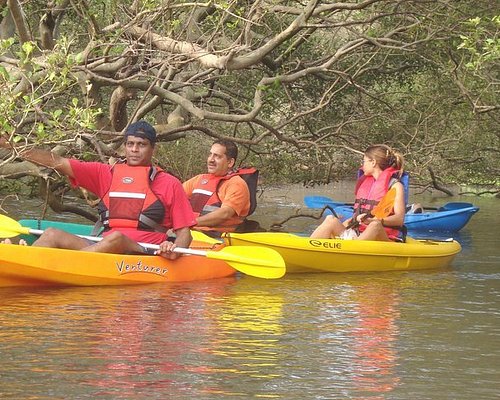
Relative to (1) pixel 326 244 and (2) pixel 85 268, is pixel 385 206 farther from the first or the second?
(2) pixel 85 268

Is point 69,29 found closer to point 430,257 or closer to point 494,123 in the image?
point 430,257

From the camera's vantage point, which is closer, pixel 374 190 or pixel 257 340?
pixel 257 340

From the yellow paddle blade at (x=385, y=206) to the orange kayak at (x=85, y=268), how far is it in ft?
6.43

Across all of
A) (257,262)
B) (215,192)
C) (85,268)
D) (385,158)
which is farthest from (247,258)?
(385,158)

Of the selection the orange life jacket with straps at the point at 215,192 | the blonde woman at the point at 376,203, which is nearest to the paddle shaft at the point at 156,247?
the orange life jacket with straps at the point at 215,192

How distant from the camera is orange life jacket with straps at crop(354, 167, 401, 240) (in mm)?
9828

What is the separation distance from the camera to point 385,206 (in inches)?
389

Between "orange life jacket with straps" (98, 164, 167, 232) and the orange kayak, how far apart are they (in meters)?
0.26

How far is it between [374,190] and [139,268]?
2.63 m

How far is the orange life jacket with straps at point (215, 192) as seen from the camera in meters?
9.69

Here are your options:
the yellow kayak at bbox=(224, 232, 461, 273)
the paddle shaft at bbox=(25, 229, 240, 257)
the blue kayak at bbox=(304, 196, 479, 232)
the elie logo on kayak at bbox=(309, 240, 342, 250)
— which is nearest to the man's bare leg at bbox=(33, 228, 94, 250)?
the paddle shaft at bbox=(25, 229, 240, 257)

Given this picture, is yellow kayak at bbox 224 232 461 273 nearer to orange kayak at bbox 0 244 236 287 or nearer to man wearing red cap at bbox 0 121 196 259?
orange kayak at bbox 0 244 236 287

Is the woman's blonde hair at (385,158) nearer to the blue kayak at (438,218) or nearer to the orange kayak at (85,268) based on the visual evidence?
the orange kayak at (85,268)

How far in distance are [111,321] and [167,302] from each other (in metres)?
0.88
